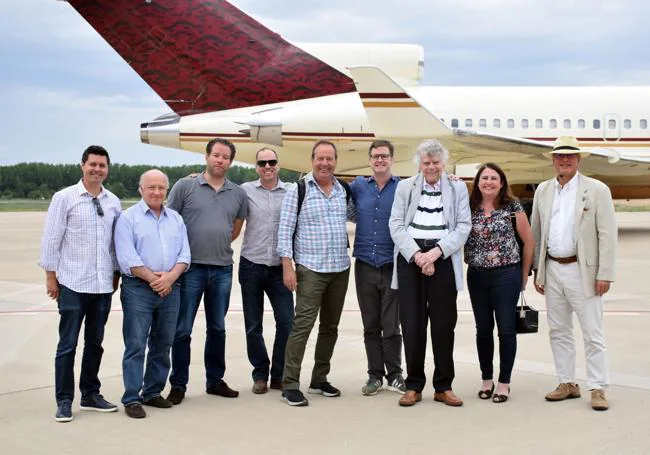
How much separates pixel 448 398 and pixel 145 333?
2.12 meters

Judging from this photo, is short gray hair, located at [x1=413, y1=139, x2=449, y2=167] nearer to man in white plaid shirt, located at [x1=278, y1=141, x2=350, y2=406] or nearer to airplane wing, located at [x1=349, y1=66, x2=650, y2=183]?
man in white plaid shirt, located at [x1=278, y1=141, x2=350, y2=406]

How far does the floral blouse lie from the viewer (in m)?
5.62

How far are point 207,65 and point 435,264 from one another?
50.4 feet

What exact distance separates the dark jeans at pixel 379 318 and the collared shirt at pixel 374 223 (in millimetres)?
82

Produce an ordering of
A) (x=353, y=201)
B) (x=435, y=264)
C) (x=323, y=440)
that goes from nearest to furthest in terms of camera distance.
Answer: (x=323, y=440) < (x=435, y=264) < (x=353, y=201)

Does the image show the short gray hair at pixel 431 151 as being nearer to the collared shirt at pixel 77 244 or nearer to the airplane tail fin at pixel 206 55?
the collared shirt at pixel 77 244

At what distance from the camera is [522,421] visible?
196 inches

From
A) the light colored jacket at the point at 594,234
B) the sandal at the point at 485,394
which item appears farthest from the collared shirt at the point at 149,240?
the light colored jacket at the point at 594,234

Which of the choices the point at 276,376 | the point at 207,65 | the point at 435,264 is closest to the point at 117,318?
the point at 276,376

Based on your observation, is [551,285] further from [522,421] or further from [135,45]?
[135,45]

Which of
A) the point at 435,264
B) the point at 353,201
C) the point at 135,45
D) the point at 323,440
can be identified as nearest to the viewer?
the point at 323,440

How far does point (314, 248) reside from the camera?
573 cm

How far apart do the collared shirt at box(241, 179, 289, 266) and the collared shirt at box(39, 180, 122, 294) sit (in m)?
1.13

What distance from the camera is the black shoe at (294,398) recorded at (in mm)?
5414
